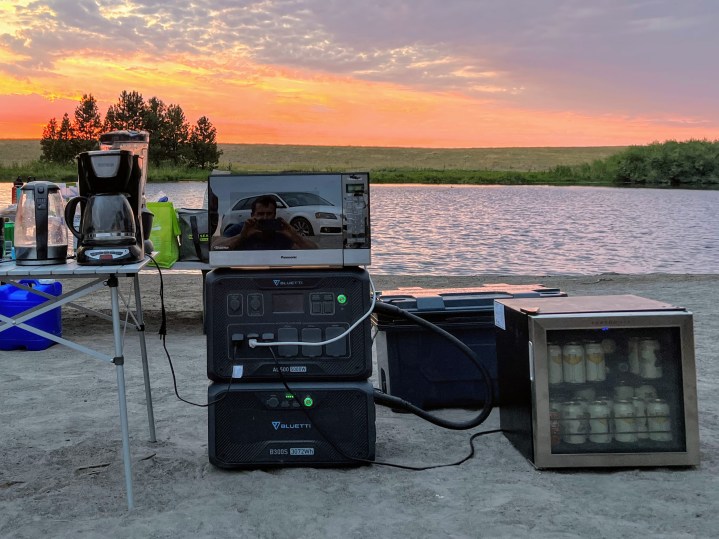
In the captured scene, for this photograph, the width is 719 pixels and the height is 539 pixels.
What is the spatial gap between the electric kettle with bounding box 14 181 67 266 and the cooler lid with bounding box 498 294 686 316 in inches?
92.6

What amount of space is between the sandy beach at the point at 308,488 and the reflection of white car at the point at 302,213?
1246mm

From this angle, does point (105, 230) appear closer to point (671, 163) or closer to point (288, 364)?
point (288, 364)

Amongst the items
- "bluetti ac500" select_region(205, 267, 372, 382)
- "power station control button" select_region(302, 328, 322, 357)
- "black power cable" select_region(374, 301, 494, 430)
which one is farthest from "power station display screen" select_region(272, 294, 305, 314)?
"black power cable" select_region(374, 301, 494, 430)

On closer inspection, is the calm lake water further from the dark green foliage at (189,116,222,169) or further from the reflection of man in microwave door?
the dark green foliage at (189,116,222,169)

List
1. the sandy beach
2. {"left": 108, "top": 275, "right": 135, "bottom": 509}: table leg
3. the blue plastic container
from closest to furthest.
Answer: the sandy beach
{"left": 108, "top": 275, "right": 135, "bottom": 509}: table leg
the blue plastic container

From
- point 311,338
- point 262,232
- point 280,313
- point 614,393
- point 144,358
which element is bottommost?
point 614,393

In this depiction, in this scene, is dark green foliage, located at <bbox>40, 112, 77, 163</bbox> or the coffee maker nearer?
the coffee maker

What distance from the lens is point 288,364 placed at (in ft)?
13.3

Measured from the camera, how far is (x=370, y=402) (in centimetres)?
411

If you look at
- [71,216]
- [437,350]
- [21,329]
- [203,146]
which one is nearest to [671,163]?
[203,146]

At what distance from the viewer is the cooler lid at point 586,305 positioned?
4.11m

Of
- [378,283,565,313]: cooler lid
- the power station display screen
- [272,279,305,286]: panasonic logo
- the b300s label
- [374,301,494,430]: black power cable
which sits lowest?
the b300s label

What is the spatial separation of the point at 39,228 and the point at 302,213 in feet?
4.07

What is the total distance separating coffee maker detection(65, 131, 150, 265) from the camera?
382 cm
